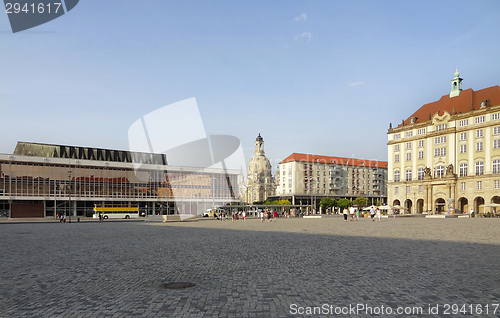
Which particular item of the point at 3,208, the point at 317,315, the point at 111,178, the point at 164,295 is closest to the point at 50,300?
the point at 164,295

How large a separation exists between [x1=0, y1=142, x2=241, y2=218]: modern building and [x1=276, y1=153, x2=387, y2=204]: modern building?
3778cm

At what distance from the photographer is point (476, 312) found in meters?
6.69

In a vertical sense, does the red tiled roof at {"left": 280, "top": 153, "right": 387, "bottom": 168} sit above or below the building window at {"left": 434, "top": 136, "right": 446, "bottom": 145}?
below

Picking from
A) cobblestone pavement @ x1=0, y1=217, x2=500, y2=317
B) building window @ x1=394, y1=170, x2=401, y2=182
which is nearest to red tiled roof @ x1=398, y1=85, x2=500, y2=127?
building window @ x1=394, y1=170, x2=401, y2=182

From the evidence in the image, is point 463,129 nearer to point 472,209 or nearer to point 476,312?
point 472,209

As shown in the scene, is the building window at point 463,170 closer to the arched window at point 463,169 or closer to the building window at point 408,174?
the arched window at point 463,169

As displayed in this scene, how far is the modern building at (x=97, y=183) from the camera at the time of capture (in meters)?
76.2

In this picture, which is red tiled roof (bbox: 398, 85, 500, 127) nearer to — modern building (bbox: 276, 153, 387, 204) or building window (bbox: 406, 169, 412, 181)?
building window (bbox: 406, 169, 412, 181)

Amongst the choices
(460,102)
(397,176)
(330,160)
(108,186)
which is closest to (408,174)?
(397,176)

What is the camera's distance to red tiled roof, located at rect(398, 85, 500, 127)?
83312mm

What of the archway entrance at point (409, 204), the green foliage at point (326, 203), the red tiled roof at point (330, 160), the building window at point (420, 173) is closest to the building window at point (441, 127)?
the building window at point (420, 173)

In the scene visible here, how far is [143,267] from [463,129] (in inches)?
3398

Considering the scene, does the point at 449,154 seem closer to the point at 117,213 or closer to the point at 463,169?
→ the point at 463,169

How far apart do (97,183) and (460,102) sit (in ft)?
272
